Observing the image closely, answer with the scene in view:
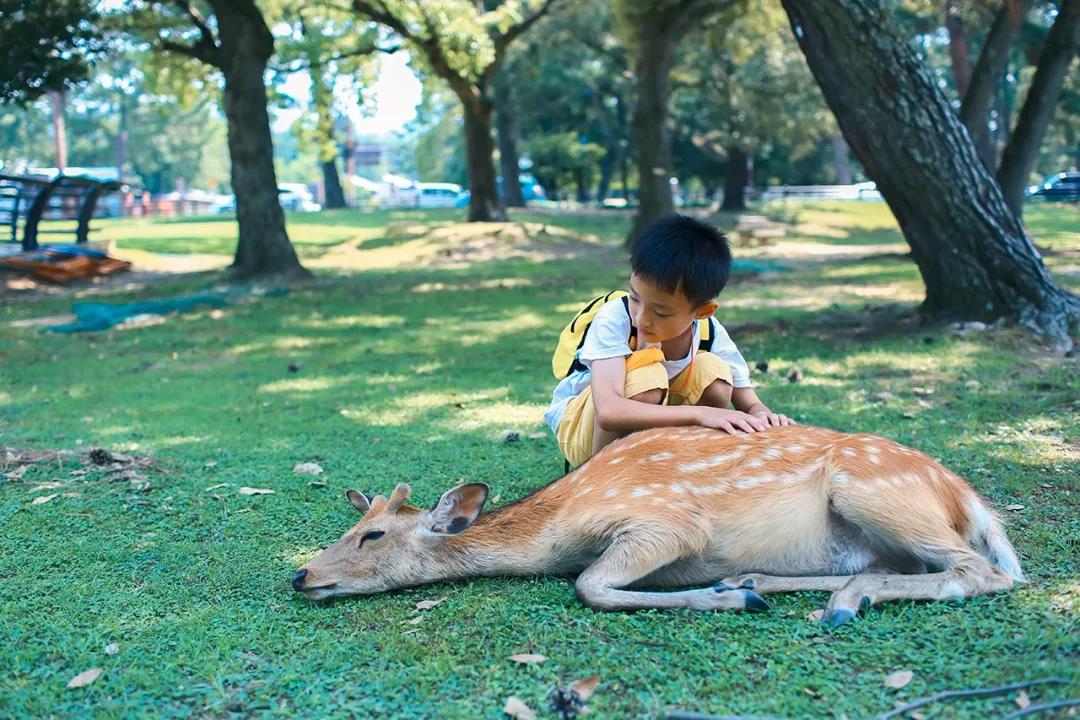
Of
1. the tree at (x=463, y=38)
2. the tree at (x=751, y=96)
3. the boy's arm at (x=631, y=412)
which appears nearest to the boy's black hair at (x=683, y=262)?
the boy's arm at (x=631, y=412)

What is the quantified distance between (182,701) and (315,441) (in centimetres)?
335

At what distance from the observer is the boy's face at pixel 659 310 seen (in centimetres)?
418

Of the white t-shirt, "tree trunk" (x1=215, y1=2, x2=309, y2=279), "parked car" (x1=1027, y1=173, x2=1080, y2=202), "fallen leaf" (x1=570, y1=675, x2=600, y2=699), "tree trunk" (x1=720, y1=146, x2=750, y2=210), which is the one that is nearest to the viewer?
"fallen leaf" (x1=570, y1=675, x2=600, y2=699)

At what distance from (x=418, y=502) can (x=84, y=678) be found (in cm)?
198

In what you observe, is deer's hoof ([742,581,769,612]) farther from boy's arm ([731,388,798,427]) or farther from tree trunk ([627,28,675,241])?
tree trunk ([627,28,675,241])

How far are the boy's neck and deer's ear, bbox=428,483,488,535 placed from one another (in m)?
1.12

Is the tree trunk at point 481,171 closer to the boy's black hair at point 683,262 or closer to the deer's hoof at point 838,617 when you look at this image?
the boy's black hair at point 683,262

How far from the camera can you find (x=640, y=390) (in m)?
4.31

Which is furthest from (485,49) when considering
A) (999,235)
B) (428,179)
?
(428,179)

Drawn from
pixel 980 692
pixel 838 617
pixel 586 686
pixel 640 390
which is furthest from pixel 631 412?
pixel 980 692

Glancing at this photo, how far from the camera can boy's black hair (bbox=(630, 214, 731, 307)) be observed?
13.5ft

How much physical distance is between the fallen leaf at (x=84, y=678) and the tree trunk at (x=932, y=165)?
729cm

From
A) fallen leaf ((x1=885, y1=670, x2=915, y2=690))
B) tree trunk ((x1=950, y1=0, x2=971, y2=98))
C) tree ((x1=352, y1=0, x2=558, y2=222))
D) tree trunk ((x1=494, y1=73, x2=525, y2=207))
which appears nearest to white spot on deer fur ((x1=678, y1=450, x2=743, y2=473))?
fallen leaf ((x1=885, y1=670, x2=915, y2=690))

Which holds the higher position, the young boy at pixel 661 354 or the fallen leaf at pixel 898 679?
the young boy at pixel 661 354
